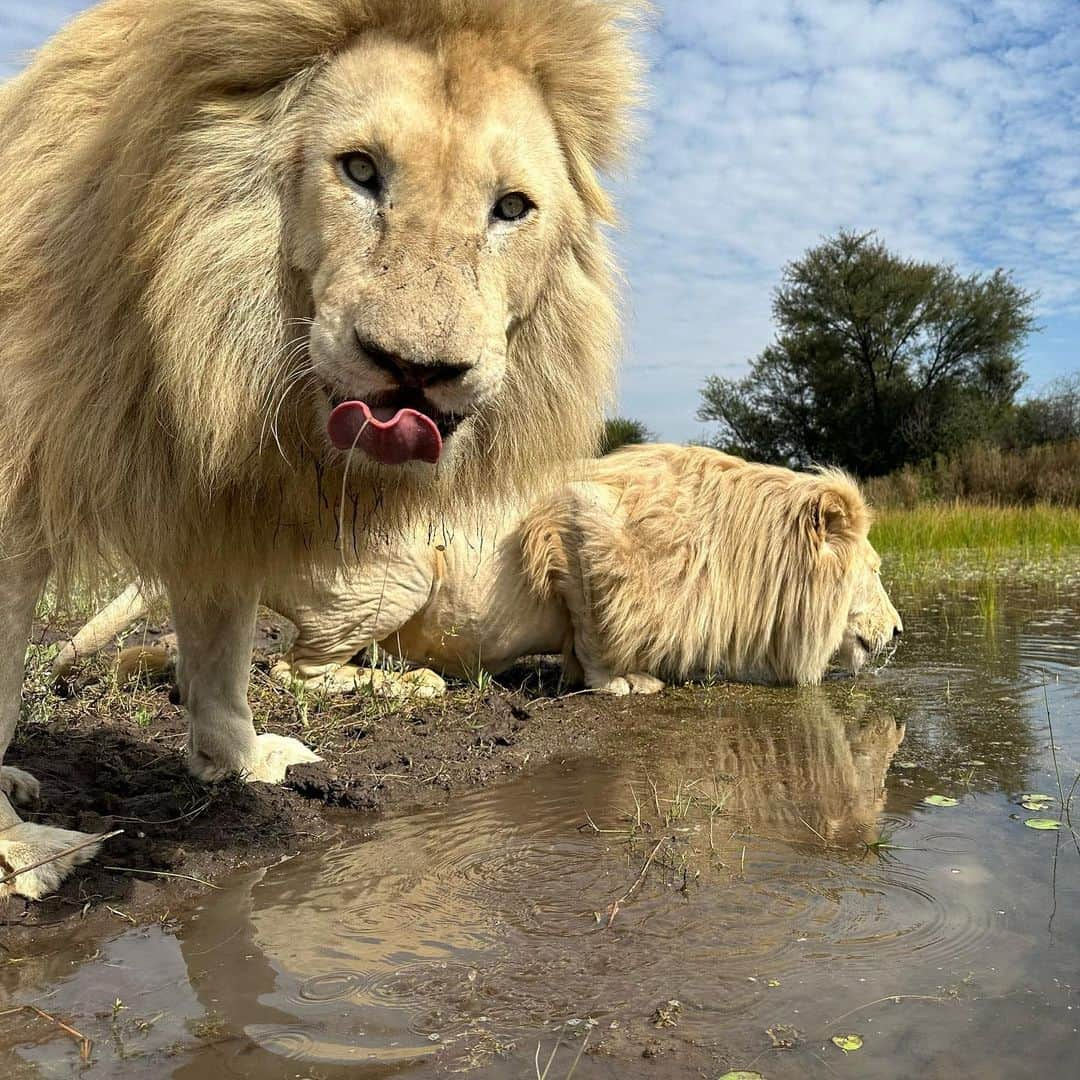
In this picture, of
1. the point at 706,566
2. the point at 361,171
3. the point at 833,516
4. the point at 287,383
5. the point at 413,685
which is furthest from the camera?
the point at 833,516

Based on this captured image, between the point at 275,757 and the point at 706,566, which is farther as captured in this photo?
the point at 706,566

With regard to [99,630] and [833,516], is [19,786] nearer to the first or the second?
[99,630]

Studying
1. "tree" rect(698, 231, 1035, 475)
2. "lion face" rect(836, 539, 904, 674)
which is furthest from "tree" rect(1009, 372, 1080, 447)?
"lion face" rect(836, 539, 904, 674)

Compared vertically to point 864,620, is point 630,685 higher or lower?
lower

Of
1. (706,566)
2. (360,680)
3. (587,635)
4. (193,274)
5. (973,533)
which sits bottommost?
(973,533)

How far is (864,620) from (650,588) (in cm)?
125

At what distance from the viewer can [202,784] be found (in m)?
3.32

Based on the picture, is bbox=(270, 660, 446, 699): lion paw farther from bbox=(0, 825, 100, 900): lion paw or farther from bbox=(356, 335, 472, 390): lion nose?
bbox=(356, 335, 472, 390): lion nose

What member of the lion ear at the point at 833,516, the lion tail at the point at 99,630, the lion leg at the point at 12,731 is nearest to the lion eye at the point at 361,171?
the lion leg at the point at 12,731

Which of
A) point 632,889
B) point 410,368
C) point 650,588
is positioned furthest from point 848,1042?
point 650,588

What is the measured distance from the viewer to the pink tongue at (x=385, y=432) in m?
2.10

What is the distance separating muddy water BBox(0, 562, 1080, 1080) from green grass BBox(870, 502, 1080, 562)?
941 cm

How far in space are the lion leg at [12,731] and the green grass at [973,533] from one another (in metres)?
10.6

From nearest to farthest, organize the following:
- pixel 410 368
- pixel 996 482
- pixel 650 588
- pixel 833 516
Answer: pixel 410 368
pixel 650 588
pixel 833 516
pixel 996 482
